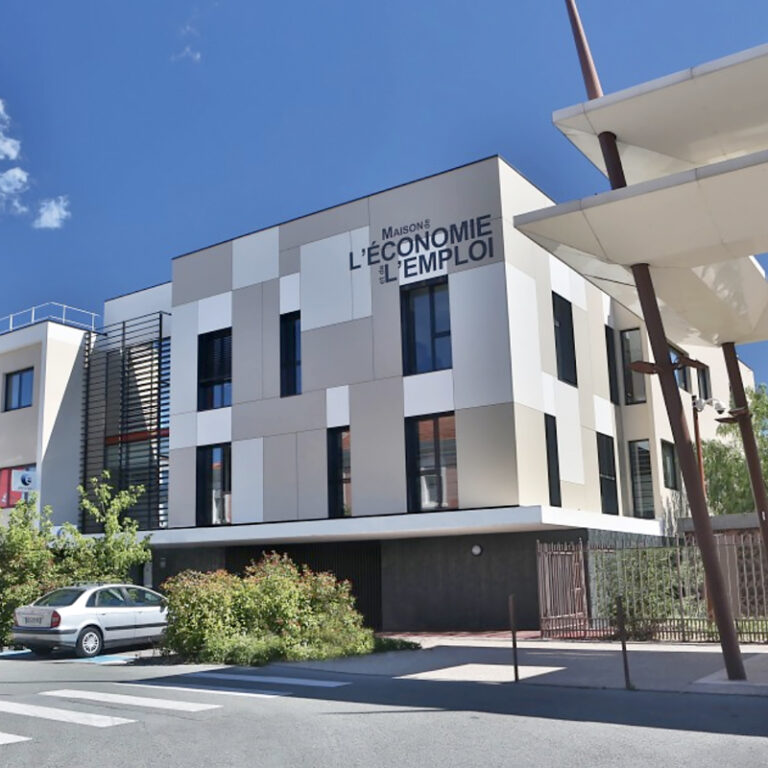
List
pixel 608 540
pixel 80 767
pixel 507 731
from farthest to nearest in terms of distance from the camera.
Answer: pixel 608 540, pixel 507 731, pixel 80 767

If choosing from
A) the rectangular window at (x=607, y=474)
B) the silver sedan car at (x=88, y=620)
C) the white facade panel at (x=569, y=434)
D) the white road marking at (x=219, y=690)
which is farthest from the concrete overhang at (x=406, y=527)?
the white road marking at (x=219, y=690)

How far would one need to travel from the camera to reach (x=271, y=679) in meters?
14.0

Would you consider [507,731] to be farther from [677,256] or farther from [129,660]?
[129,660]

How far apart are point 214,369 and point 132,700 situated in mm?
16956

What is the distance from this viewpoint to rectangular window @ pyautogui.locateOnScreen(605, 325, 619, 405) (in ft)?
92.9

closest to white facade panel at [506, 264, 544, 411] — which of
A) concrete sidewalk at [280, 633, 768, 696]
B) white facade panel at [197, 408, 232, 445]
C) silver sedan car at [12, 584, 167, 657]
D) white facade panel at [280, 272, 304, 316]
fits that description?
concrete sidewalk at [280, 633, 768, 696]

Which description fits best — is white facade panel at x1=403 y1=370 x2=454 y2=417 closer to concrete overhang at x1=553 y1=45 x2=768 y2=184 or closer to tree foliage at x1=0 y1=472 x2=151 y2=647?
tree foliage at x1=0 y1=472 x2=151 y2=647

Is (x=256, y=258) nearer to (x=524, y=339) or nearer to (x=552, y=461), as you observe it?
(x=524, y=339)

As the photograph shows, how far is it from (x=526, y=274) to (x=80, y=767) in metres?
18.1

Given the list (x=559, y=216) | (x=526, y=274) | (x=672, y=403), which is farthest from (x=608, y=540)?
(x=559, y=216)

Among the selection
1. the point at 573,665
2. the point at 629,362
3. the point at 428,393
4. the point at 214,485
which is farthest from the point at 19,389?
the point at 573,665

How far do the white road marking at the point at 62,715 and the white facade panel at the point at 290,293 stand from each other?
Result: 52.6 feet

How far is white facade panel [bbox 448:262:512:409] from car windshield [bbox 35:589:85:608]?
9.80m

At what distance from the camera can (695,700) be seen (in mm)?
11297
